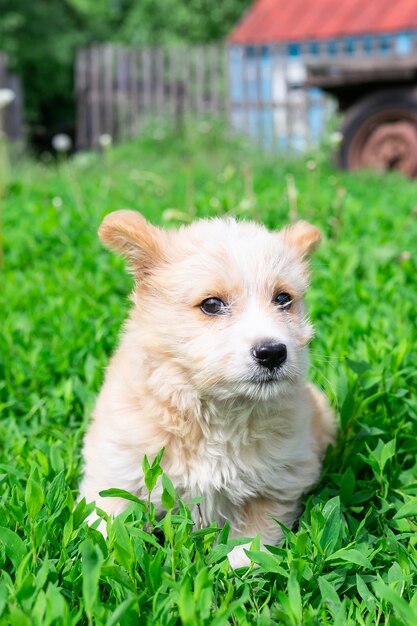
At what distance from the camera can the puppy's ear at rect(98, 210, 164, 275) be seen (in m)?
2.59

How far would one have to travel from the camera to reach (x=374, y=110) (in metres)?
10.0

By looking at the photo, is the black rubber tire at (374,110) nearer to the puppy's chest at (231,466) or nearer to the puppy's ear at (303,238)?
the puppy's ear at (303,238)

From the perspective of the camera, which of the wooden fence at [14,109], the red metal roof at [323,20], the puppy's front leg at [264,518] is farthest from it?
the red metal roof at [323,20]

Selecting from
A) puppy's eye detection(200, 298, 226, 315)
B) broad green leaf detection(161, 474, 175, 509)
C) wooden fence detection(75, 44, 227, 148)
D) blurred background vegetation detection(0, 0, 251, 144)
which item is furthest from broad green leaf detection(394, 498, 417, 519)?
blurred background vegetation detection(0, 0, 251, 144)

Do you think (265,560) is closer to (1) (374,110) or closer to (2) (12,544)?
(2) (12,544)

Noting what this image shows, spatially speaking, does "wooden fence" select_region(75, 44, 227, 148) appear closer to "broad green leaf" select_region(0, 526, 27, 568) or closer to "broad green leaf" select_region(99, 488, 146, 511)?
"broad green leaf" select_region(99, 488, 146, 511)

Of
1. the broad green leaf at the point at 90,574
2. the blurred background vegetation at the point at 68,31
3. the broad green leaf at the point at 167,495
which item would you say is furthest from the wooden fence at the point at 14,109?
the broad green leaf at the point at 90,574

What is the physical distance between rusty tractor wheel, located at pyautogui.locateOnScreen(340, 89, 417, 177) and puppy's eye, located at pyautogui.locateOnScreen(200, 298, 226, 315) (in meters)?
8.25

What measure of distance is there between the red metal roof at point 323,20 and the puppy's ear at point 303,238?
1875 cm

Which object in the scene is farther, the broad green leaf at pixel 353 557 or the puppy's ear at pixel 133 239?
the puppy's ear at pixel 133 239

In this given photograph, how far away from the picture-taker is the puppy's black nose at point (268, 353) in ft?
7.42

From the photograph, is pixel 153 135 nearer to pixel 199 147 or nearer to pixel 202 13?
pixel 199 147

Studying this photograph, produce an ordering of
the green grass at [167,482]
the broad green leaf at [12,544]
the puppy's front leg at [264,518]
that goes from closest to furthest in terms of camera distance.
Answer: the green grass at [167,482] → the broad green leaf at [12,544] → the puppy's front leg at [264,518]

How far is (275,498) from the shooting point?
2.61 metres
